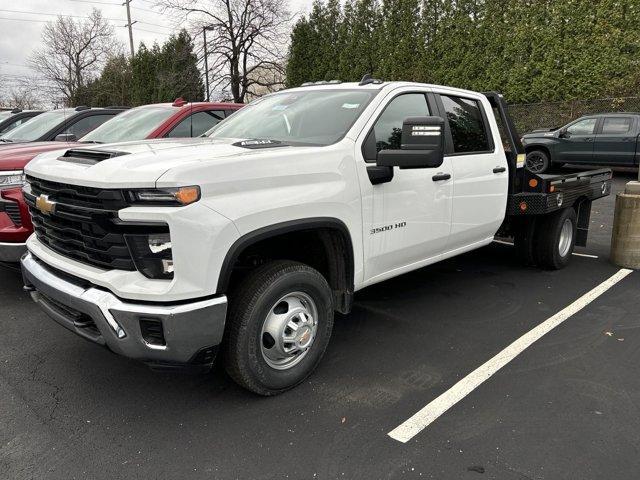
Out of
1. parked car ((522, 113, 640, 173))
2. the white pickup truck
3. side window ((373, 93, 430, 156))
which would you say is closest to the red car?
the white pickup truck

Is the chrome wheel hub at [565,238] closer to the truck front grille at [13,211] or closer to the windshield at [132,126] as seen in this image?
the windshield at [132,126]

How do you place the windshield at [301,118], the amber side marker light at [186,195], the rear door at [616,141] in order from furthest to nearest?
the rear door at [616,141] → the windshield at [301,118] → the amber side marker light at [186,195]

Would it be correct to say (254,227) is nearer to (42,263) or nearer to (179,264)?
(179,264)

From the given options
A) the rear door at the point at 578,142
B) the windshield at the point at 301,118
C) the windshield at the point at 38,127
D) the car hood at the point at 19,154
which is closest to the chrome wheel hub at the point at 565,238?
the windshield at the point at 301,118

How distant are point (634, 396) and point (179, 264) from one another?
2841 mm

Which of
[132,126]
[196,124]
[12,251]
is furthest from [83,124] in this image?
[12,251]

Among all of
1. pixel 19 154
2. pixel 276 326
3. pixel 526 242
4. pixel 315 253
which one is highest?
pixel 19 154

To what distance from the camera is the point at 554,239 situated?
5.72 meters

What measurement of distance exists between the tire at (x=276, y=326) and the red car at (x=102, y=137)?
8.35 feet

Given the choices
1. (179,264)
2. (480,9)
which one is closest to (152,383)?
(179,264)

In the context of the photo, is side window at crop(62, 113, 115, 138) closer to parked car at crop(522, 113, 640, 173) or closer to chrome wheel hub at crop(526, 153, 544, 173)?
parked car at crop(522, 113, 640, 173)

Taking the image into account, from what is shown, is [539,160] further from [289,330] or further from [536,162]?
[289,330]

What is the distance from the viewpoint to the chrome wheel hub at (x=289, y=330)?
3.07 m

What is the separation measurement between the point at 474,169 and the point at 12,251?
4.00m
